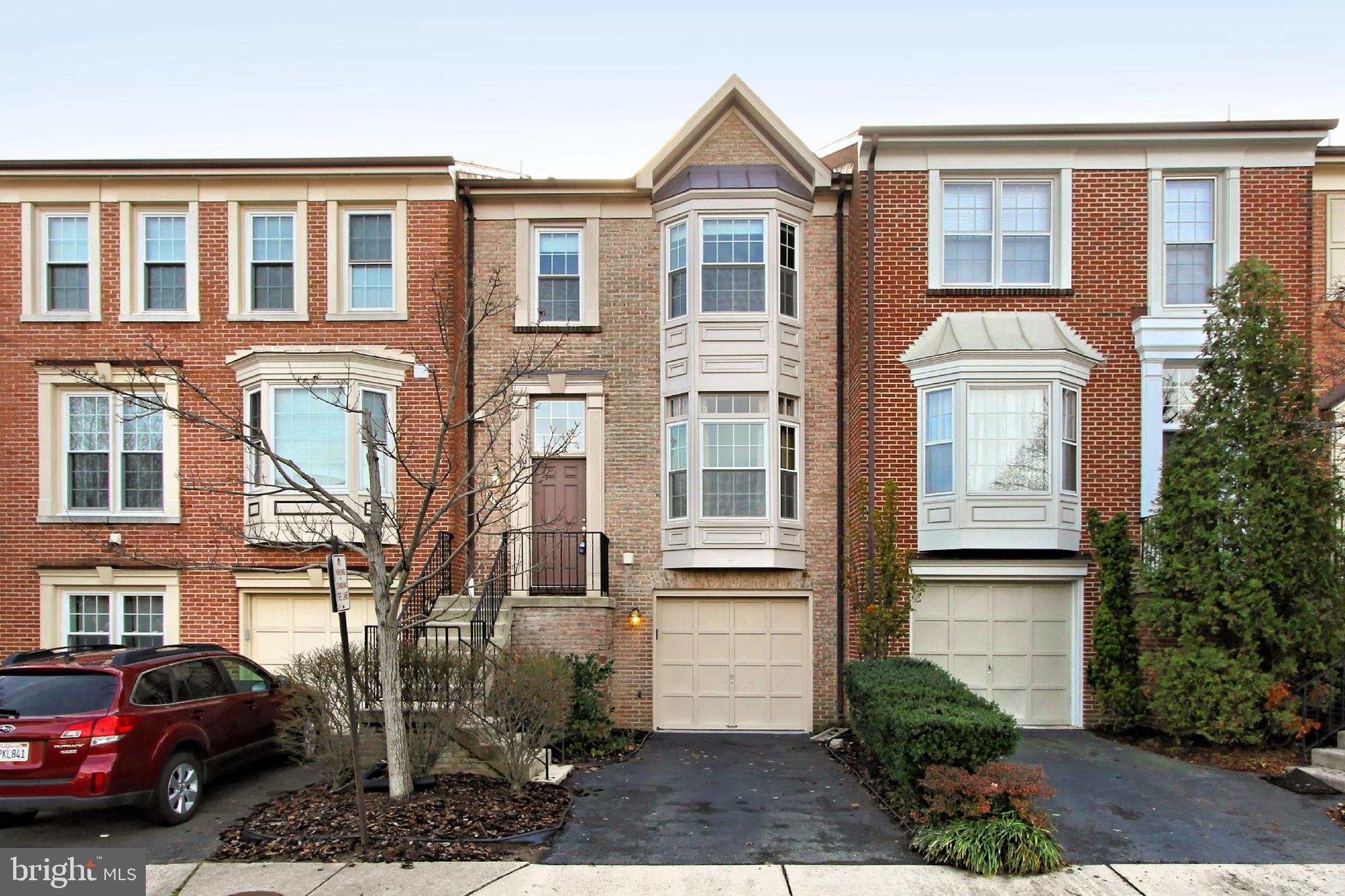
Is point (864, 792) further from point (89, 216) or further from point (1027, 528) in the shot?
point (89, 216)

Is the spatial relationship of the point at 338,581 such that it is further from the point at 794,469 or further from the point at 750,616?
the point at 794,469

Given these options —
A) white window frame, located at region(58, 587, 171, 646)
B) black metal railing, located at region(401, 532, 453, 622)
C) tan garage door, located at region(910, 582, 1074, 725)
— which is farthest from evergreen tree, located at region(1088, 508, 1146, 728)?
white window frame, located at region(58, 587, 171, 646)

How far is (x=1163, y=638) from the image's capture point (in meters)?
12.2

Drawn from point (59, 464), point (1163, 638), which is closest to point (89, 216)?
point (59, 464)

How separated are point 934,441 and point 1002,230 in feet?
10.7

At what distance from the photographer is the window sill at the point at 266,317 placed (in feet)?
44.4

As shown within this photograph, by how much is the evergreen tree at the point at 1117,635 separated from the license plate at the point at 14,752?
11.9 meters

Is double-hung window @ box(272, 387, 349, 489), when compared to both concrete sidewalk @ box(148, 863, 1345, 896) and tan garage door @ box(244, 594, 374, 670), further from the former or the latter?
concrete sidewalk @ box(148, 863, 1345, 896)

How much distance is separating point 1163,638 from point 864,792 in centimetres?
542

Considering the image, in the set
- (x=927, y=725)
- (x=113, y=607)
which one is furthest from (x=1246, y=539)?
(x=113, y=607)

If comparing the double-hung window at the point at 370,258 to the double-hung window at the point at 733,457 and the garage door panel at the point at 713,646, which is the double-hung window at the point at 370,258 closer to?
the double-hung window at the point at 733,457

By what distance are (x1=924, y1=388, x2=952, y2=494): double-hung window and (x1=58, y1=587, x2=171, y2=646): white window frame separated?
1141 centimetres

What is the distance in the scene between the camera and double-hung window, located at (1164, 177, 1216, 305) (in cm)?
1291

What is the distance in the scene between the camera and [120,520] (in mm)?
13477
